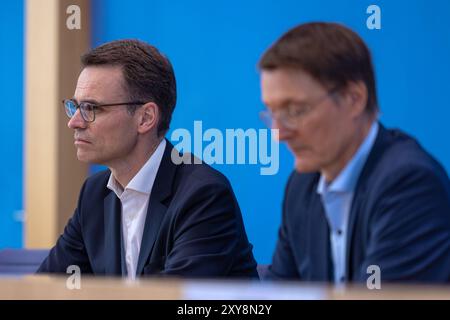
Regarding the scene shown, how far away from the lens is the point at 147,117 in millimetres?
2102

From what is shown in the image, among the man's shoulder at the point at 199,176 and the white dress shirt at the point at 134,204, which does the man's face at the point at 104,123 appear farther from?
the man's shoulder at the point at 199,176

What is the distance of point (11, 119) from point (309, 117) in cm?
249

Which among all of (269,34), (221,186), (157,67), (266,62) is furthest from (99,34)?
(266,62)

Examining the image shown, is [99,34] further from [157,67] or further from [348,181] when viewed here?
[348,181]

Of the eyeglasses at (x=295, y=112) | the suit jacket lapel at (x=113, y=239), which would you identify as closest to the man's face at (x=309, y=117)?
the eyeglasses at (x=295, y=112)

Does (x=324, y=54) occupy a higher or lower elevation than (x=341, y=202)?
higher

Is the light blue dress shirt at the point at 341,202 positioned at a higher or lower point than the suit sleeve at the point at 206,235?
higher

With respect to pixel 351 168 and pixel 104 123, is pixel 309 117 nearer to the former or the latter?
pixel 351 168

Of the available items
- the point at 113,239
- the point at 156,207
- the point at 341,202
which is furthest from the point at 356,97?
the point at 113,239

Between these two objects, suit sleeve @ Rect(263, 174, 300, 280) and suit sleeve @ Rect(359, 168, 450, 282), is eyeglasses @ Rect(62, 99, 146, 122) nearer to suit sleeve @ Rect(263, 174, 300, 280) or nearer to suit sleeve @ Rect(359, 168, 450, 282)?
suit sleeve @ Rect(263, 174, 300, 280)

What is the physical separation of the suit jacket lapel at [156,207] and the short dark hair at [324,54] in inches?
27.6

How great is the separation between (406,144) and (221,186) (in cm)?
64

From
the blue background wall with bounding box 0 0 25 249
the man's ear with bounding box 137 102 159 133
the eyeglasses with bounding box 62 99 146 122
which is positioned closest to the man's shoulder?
the man's ear with bounding box 137 102 159 133

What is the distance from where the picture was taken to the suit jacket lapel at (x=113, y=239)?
6.36 ft
